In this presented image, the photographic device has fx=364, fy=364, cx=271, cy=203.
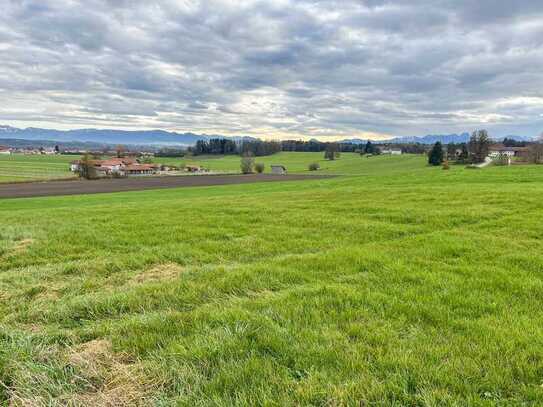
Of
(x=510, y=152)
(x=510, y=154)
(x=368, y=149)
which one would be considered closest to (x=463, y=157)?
(x=510, y=154)

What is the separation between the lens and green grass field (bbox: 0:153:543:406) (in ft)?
9.98

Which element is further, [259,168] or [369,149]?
[369,149]

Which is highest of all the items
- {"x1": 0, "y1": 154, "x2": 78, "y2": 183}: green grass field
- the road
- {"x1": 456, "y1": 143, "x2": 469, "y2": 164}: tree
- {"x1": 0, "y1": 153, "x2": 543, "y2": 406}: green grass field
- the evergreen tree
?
the evergreen tree

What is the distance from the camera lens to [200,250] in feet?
25.8

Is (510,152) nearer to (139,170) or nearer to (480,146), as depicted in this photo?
(480,146)

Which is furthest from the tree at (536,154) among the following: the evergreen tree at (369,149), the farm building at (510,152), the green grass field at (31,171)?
the green grass field at (31,171)

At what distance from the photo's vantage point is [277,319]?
4211 millimetres

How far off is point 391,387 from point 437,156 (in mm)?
91155

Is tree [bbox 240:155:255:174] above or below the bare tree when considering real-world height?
below

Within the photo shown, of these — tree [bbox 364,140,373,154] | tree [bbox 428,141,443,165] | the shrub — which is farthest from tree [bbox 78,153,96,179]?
tree [bbox 364,140,373,154]

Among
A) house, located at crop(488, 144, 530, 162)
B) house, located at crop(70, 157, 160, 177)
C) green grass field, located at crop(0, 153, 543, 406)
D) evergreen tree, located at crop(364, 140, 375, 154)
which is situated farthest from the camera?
evergreen tree, located at crop(364, 140, 375, 154)

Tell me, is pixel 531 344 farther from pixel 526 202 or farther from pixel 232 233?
pixel 526 202

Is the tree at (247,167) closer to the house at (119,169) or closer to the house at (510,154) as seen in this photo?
the house at (119,169)

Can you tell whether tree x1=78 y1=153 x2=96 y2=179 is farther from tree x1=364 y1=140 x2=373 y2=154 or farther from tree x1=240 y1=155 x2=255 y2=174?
tree x1=364 y1=140 x2=373 y2=154
